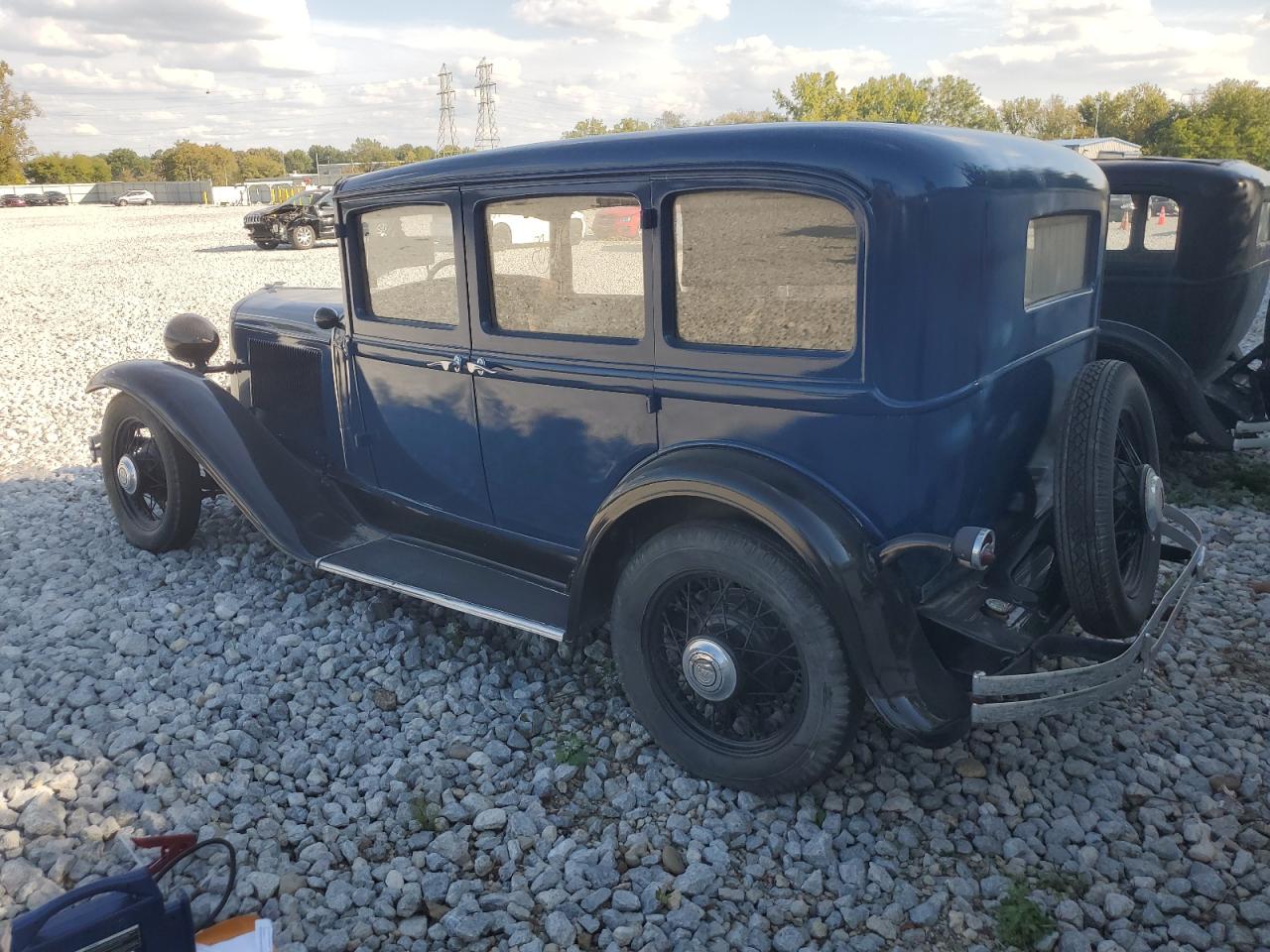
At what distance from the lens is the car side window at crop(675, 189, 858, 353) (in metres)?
2.67

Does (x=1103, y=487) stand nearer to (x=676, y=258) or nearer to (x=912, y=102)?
(x=676, y=258)

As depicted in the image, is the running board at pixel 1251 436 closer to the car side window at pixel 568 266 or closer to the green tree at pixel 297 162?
the car side window at pixel 568 266

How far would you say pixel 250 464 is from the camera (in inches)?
170

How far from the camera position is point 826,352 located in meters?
2.73

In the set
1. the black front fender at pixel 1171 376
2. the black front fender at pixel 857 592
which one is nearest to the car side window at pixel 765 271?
the black front fender at pixel 857 592

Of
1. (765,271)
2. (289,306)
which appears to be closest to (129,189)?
(289,306)

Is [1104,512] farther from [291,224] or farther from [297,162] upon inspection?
[297,162]

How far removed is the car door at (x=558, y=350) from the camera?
3.11 metres

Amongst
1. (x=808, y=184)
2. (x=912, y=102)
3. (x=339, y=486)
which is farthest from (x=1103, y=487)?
(x=912, y=102)

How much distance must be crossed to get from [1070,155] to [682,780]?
8.58 feet

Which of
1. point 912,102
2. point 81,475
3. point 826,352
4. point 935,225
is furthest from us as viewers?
point 912,102

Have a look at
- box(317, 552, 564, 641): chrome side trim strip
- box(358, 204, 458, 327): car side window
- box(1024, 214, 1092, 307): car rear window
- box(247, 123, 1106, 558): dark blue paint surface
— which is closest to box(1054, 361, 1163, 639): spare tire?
box(247, 123, 1106, 558): dark blue paint surface

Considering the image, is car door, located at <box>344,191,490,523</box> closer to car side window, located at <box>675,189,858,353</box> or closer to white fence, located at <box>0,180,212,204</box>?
car side window, located at <box>675,189,858,353</box>

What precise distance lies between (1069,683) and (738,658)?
952mm
